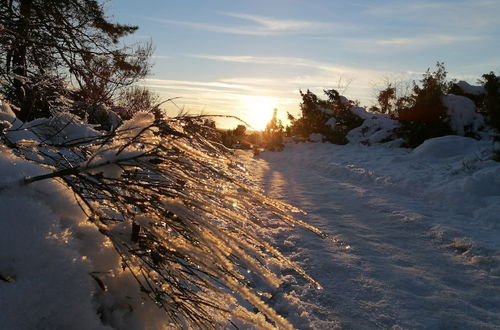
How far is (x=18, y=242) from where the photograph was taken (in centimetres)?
74

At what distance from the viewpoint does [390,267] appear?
3.38 metres

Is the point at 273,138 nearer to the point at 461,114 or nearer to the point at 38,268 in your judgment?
the point at 461,114

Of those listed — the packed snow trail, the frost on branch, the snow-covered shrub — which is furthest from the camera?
the snow-covered shrub

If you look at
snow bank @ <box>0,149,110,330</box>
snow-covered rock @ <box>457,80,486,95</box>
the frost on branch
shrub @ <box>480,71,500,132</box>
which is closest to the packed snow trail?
the frost on branch

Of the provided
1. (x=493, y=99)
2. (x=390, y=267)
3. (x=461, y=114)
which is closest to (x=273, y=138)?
(x=461, y=114)

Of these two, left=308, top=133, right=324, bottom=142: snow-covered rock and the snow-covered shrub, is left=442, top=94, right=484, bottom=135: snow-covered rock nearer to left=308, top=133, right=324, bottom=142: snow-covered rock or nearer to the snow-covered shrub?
the snow-covered shrub

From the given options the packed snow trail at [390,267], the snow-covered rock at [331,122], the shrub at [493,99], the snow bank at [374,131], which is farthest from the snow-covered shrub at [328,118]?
the packed snow trail at [390,267]

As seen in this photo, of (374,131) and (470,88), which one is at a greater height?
(470,88)

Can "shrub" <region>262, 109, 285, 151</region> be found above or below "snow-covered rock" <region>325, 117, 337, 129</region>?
below

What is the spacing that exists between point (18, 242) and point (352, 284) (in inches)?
108

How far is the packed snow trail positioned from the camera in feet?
8.29

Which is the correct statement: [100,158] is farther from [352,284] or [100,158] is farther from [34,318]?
[352,284]

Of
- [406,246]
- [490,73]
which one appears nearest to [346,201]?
[406,246]

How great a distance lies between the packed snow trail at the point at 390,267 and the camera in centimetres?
253
